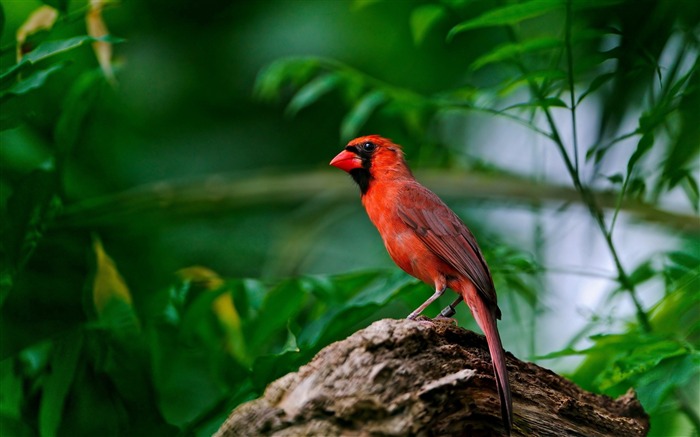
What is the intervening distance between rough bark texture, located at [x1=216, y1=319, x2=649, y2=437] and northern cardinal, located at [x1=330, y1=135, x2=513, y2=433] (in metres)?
0.23

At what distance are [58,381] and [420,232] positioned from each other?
1.65 metres

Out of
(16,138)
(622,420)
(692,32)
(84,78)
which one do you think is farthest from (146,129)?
(622,420)

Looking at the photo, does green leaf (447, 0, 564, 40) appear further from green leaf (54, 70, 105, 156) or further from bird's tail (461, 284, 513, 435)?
green leaf (54, 70, 105, 156)

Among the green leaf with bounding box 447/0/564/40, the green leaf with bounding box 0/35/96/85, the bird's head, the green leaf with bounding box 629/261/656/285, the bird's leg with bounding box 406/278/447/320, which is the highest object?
the green leaf with bounding box 0/35/96/85

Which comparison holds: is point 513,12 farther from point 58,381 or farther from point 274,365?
point 58,381

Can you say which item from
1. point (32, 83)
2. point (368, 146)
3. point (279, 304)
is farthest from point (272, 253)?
point (32, 83)

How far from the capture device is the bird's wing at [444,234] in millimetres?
3289

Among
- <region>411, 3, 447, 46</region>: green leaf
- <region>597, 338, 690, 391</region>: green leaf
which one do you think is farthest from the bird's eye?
<region>597, 338, 690, 391</region>: green leaf

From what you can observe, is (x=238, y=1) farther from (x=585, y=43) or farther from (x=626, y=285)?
(x=626, y=285)

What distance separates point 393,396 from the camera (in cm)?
233

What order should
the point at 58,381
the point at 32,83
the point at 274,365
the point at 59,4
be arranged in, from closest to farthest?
the point at 274,365
the point at 32,83
the point at 59,4
the point at 58,381

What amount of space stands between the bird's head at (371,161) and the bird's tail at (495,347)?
0.98m

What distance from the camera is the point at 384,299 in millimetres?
3459

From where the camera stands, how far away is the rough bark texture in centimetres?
228
